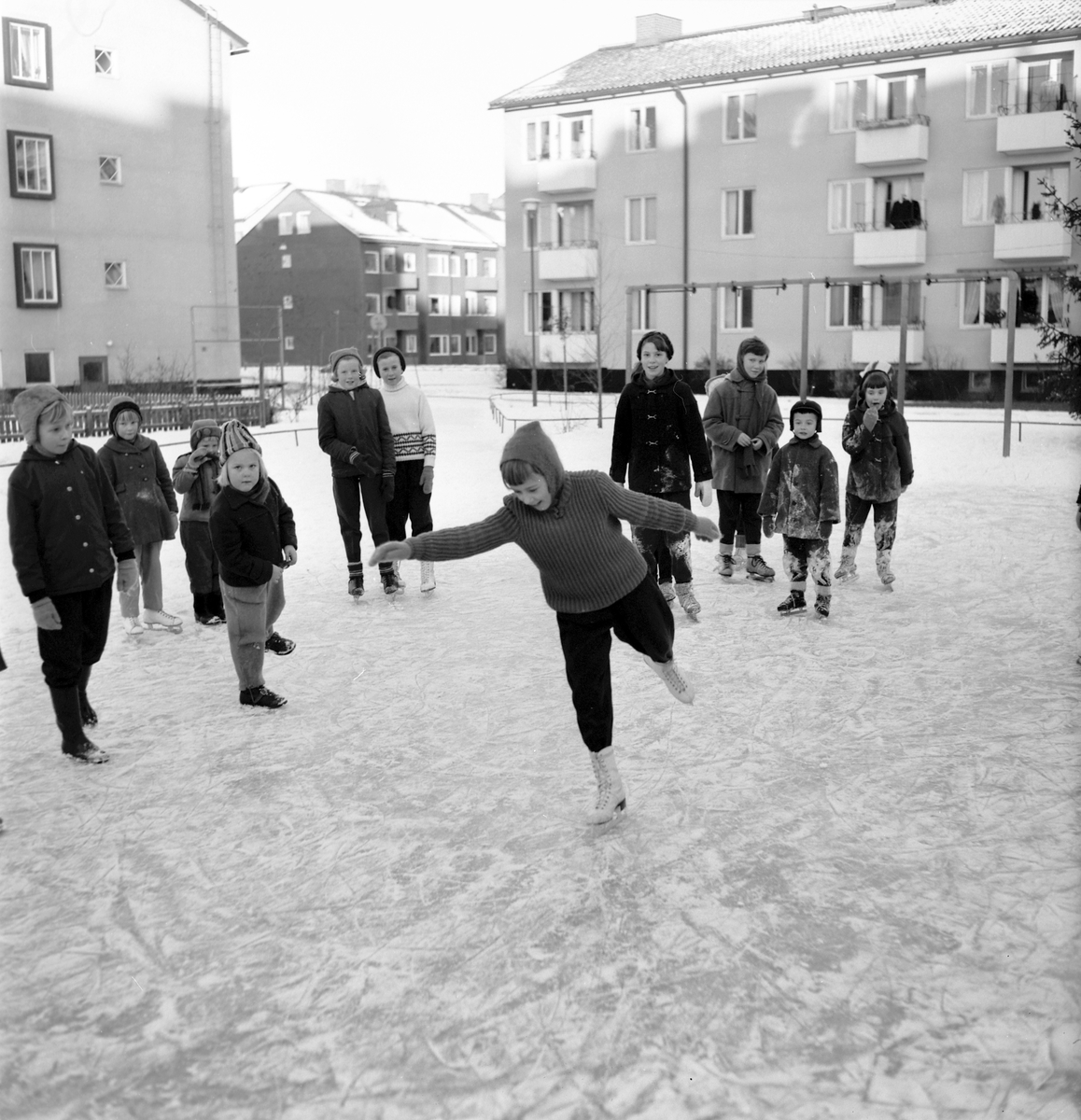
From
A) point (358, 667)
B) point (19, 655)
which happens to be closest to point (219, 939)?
point (358, 667)

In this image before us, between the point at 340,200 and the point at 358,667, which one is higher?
the point at 340,200

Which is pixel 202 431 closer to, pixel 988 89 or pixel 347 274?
pixel 988 89

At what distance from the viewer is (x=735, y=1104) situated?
8.86ft

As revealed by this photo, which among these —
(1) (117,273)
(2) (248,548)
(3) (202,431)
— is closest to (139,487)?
(3) (202,431)

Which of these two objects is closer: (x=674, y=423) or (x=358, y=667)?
(x=358, y=667)

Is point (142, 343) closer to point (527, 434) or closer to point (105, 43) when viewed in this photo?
point (105, 43)

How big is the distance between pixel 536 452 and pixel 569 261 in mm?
32525

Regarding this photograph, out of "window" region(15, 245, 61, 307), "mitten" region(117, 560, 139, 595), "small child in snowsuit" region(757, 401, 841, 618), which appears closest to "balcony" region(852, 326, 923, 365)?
"window" region(15, 245, 61, 307)

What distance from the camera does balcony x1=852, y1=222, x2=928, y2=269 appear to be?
30.1 metres

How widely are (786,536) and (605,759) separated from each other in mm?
3678

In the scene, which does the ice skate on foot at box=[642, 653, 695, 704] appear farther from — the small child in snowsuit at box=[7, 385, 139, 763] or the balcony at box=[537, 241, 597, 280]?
the balcony at box=[537, 241, 597, 280]

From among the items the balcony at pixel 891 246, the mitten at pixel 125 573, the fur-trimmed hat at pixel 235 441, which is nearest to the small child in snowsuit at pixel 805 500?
the fur-trimmed hat at pixel 235 441

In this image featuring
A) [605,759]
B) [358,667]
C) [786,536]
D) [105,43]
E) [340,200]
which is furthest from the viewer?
[340,200]

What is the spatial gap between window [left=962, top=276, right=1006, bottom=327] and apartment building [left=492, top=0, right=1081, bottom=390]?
0.04 m
